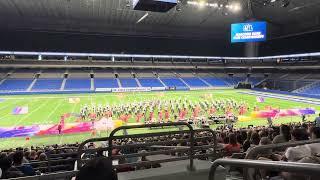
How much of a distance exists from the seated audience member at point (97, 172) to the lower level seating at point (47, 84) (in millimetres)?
43048

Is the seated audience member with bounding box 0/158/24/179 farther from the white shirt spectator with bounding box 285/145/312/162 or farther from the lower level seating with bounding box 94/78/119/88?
the lower level seating with bounding box 94/78/119/88

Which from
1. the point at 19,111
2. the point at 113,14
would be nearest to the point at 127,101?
the point at 19,111

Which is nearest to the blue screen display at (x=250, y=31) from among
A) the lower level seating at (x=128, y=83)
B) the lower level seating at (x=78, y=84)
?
the lower level seating at (x=128, y=83)

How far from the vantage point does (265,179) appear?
381 cm

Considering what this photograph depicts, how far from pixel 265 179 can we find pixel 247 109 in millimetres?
25835

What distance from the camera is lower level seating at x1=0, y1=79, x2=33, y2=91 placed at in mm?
40044

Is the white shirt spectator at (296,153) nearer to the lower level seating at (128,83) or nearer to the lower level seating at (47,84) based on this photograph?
the lower level seating at (47,84)

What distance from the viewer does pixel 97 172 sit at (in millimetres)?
2004

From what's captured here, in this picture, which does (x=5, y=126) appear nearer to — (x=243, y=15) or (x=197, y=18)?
(x=197, y=18)

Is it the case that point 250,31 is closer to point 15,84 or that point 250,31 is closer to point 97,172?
point 97,172

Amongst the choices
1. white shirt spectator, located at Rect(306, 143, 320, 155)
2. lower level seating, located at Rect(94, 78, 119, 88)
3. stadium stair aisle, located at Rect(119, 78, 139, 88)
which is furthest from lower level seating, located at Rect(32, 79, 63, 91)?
white shirt spectator, located at Rect(306, 143, 320, 155)

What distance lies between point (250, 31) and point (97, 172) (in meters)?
34.8

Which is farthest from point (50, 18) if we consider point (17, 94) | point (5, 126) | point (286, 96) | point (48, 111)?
point (286, 96)

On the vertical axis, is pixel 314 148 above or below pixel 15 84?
below
